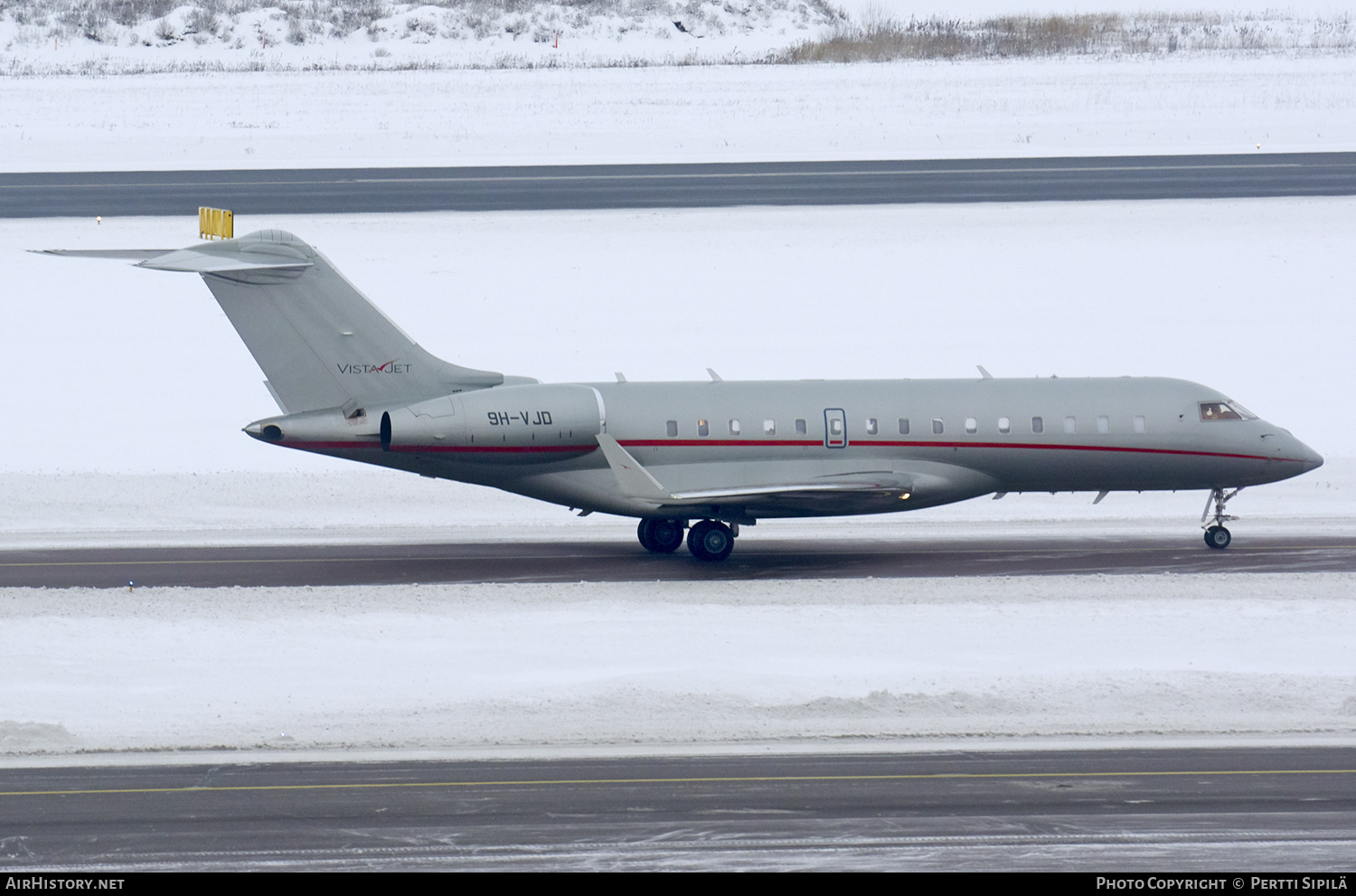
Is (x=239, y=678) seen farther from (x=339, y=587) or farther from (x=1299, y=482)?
(x=1299, y=482)

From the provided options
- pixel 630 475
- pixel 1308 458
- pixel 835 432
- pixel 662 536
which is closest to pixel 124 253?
pixel 630 475

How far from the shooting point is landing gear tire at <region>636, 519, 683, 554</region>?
94.7 ft

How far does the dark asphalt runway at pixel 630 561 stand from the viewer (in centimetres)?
2664

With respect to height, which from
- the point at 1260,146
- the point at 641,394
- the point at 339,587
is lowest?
the point at 339,587

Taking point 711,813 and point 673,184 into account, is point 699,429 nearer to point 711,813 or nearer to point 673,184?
point 711,813

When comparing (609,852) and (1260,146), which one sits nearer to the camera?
(609,852)

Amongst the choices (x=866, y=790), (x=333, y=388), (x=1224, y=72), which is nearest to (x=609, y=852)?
(x=866, y=790)

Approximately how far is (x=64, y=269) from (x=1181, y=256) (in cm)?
3068

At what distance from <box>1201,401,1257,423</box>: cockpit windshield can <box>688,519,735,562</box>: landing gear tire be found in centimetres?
870

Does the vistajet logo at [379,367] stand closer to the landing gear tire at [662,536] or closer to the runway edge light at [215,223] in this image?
the landing gear tire at [662,536]

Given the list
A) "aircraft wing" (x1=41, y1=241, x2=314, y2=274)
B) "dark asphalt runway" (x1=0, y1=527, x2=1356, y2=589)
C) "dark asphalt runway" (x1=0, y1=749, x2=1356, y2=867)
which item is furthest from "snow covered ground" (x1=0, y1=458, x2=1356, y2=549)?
"dark asphalt runway" (x1=0, y1=749, x2=1356, y2=867)

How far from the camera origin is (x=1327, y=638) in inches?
856

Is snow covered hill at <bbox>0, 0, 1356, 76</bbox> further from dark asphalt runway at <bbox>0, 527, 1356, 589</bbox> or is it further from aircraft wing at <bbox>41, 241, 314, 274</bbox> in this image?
aircraft wing at <bbox>41, 241, 314, 274</bbox>

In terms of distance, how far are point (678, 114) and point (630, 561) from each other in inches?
1454
